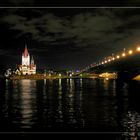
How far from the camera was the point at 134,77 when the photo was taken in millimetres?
142750

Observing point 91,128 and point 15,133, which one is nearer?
point 15,133

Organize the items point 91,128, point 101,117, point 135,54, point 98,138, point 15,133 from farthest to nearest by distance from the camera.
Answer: point 135,54, point 101,117, point 91,128, point 15,133, point 98,138

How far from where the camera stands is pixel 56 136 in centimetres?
2361

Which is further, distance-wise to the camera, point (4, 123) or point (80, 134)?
Result: point (4, 123)

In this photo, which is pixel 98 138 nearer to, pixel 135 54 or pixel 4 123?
pixel 4 123

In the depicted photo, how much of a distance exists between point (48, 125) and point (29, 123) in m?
1.86

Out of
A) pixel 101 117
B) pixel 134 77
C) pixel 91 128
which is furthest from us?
pixel 134 77

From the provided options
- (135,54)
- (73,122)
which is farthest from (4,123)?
(135,54)

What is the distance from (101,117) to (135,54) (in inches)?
1465

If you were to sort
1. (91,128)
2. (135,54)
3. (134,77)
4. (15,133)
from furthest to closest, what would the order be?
(134,77), (135,54), (91,128), (15,133)

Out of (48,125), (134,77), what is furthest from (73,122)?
(134,77)

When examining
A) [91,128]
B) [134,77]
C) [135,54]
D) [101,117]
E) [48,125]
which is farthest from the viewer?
[134,77]

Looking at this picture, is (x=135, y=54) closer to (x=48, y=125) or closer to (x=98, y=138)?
(x=48, y=125)

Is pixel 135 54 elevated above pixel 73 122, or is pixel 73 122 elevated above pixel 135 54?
pixel 135 54
